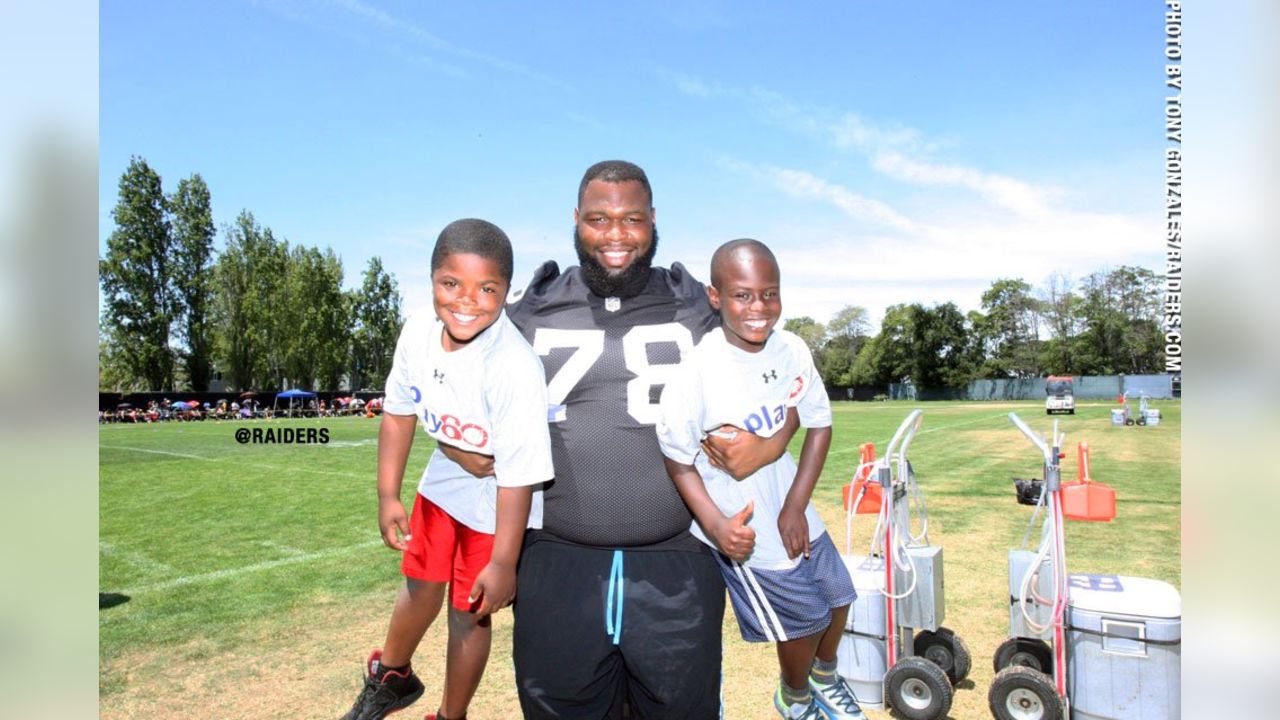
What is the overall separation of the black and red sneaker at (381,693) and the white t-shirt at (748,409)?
4.22 feet

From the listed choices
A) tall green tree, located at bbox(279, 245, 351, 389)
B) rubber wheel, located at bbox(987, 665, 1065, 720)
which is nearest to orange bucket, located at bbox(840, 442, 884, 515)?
rubber wheel, located at bbox(987, 665, 1065, 720)

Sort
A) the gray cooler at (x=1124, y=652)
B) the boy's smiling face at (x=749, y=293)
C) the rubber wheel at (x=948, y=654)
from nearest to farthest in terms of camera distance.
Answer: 1. the boy's smiling face at (x=749, y=293)
2. the gray cooler at (x=1124, y=652)
3. the rubber wheel at (x=948, y=654)

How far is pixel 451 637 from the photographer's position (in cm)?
269

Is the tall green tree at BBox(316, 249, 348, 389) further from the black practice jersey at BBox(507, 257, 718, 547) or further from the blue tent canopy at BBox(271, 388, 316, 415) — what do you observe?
the black practice jersey at BBox(507, 257, 718, 547)

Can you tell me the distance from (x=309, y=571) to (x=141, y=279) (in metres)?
38.9

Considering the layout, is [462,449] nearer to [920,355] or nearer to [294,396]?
[294,396]

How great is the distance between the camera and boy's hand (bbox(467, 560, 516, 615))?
2.25m

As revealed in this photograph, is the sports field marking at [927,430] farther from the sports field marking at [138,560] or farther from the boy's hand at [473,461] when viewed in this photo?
the boy's hand at [473,461]

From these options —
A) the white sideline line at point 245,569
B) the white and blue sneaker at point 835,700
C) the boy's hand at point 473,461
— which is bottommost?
the white sideline line at point 245,569

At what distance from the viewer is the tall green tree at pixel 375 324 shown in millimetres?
27297

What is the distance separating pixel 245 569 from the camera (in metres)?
7.18

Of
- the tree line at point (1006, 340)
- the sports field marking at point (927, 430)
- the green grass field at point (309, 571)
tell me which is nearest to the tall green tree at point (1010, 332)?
the tree line at point (1006, 340)

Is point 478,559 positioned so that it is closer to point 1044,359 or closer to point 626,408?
point 626,408
